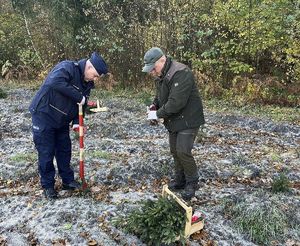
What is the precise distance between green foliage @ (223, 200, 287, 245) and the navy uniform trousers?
2.47m

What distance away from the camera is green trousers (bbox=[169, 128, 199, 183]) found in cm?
544

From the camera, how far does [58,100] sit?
5316 millimetres

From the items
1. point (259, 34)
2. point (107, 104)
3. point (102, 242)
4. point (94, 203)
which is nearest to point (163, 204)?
point (102, 242)

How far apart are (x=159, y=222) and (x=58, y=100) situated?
2098 millimetres

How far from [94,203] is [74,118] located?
49.5 inches

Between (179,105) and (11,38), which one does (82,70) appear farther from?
(11,38)

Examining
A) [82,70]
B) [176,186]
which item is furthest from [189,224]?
[82,70]

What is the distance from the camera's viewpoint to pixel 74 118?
18.5 ft

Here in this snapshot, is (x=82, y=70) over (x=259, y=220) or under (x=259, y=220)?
over

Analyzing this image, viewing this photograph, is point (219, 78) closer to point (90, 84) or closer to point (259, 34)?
point (259, 34)

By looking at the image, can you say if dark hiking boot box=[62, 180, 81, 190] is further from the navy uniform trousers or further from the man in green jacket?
the man in green jacket

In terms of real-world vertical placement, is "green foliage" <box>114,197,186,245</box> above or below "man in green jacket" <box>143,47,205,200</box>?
below

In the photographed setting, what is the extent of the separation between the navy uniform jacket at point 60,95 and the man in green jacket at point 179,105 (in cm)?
94

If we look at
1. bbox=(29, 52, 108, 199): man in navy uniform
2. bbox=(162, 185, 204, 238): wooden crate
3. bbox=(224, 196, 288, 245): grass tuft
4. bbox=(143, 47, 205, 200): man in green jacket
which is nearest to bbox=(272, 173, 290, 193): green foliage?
bbox=(224, 196, 288, 245): grass tuft
